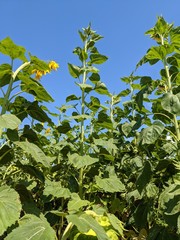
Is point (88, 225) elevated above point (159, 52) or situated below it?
below

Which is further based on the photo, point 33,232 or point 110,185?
point 110,185

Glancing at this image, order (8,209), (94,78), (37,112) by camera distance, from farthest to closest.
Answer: (94,78) → (37,112) → (8,209)

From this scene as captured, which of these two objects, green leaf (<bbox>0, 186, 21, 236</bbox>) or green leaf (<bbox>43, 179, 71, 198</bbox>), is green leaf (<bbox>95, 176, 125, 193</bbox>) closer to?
green leaf (<bbox>43, 179, 71, 198</bbox>)

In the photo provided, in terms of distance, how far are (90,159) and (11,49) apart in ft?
4.16

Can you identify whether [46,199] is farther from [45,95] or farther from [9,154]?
[45,95]

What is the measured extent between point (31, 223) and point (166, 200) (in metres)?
1.24

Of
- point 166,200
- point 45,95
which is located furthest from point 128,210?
point 45,95

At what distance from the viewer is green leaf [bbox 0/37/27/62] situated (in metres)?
2.19

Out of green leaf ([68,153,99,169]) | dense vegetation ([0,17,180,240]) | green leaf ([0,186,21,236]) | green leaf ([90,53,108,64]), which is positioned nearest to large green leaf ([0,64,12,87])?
dense vegetation ([0,17,180,240])

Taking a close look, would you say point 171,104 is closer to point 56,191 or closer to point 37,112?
point 37,112

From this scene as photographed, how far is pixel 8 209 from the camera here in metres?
1.69

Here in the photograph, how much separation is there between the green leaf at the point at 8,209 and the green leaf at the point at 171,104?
1.35 m

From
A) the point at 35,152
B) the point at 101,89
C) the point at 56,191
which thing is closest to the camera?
the point at 35,152

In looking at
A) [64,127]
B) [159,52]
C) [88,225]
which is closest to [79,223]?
[88,225]
